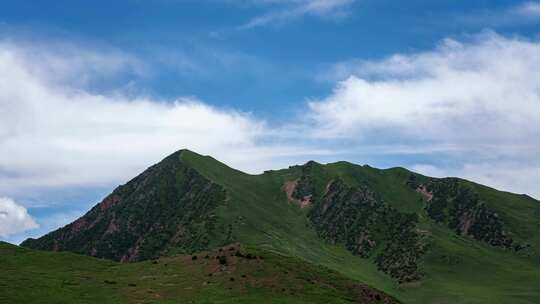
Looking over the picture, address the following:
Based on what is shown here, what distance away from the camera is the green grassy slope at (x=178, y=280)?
227 ft

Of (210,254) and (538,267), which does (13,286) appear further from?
(538,267)

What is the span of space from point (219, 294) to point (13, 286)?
28895 mm

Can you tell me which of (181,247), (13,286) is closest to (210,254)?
(13,286)

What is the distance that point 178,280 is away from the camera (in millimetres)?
79562

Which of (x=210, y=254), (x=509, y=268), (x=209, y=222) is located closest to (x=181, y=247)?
(x=209, y=222)

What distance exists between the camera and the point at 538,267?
193 metres

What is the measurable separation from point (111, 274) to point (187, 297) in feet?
75.6

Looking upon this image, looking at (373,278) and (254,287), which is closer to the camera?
(254,287)

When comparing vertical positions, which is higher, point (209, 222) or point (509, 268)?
point (209, 222)

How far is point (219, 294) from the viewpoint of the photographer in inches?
2835

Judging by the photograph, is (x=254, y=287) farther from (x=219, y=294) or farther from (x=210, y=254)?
(x=210, y=254)

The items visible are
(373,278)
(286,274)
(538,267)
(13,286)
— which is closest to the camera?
(13,286)

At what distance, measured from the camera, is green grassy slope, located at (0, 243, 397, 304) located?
69.1 metres

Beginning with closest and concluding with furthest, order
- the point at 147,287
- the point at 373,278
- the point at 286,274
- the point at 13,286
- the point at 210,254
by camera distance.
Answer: the point at 13,286
the point at 147,287
the point at 286,274
the point at 210,254
the point at 373,278
